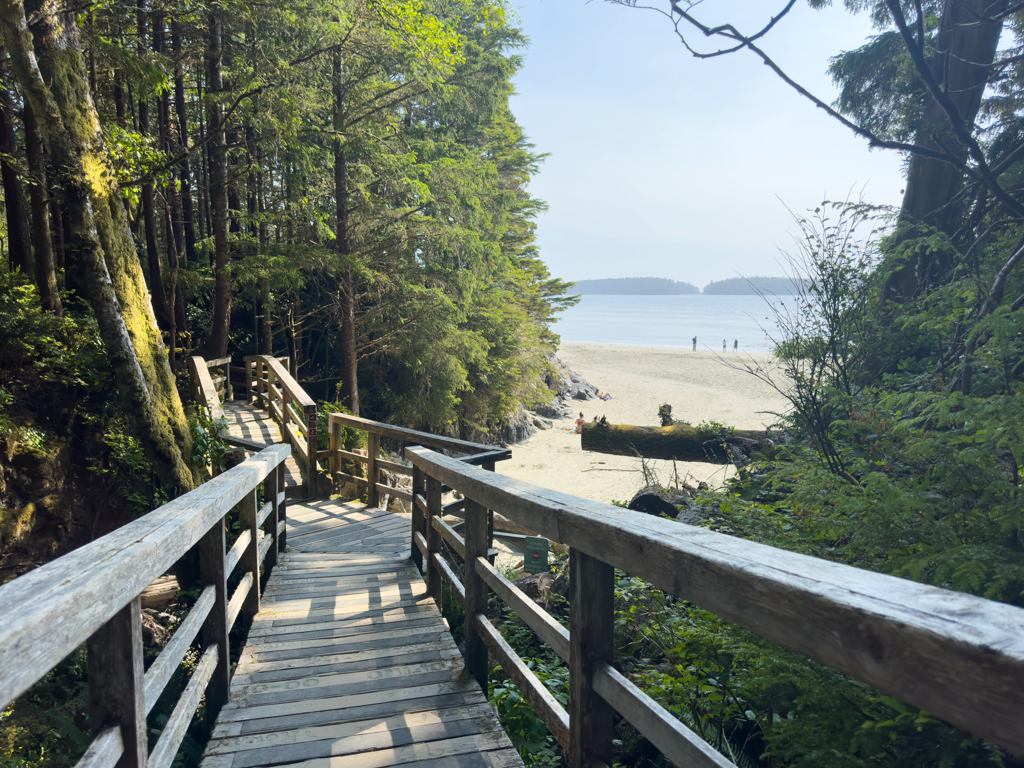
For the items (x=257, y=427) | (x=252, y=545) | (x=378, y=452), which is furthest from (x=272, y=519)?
(x=257, y=427)

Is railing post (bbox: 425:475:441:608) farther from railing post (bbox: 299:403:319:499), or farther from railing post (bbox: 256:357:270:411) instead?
railing post (bbox: 256:357:270:411)

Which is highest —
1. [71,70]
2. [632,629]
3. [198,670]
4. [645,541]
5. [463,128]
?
[463,128]

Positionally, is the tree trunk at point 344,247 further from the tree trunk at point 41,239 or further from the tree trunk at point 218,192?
the tree trunk at point 41,239

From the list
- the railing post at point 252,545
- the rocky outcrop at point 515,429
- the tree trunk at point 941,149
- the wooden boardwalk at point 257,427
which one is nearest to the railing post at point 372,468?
the wooden boardwalk at point 257,427

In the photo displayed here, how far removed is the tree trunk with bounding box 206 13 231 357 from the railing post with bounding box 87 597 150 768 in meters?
10.7

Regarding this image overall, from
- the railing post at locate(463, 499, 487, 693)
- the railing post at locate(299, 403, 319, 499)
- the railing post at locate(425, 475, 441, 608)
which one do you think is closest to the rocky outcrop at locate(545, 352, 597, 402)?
the railing post at locate(299, 403, 319, 499)

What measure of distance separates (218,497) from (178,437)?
479cm

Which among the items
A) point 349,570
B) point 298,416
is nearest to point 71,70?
point 298,416

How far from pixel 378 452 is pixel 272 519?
7.91ft

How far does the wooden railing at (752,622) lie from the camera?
0.72m

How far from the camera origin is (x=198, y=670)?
7.80 ft

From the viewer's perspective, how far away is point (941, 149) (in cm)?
617

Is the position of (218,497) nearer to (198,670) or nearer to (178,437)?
(198,670)

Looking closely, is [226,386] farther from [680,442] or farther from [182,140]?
[680,442]
